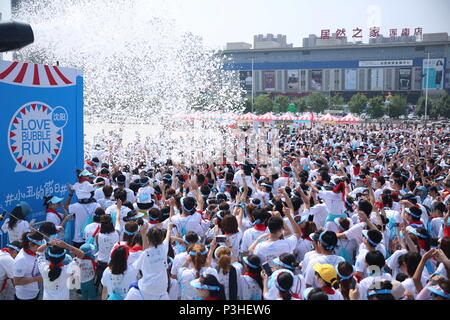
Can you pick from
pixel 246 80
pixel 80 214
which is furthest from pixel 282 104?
pixel 80 214

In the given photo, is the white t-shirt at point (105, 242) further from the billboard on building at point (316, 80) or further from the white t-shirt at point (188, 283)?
the billboard on building at point (316, 80)

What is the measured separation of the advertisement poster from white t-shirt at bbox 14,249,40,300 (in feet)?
7.62

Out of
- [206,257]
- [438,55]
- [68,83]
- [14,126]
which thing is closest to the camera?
[206,257]

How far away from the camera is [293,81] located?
244 ft

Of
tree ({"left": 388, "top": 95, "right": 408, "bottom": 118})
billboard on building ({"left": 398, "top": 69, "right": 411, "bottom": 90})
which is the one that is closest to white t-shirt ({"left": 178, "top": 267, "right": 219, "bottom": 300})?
tree ({"left": 388, "top": 95, "right": 408, "bottom": 118})

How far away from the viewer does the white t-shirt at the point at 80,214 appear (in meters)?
5.73

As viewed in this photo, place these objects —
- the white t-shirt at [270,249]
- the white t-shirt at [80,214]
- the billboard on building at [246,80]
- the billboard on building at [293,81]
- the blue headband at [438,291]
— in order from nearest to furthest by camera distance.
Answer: the blue headband at [438,291]
the white t-shirt at [270,249]
the white t-shirt at [80,214]
the billboard on building at [293,81]
the billboard on building at [246,80]

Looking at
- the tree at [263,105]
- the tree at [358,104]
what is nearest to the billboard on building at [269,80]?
the tree at [358,104]

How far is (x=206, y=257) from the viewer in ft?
11.9

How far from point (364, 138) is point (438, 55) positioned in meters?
54.2

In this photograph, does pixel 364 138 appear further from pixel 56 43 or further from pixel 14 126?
pixel 14 126

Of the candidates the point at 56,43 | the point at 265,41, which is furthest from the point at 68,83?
the point at 265,41

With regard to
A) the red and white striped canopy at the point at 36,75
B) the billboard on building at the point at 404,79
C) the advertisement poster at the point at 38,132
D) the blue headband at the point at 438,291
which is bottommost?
the blue headband at the point at 438,291

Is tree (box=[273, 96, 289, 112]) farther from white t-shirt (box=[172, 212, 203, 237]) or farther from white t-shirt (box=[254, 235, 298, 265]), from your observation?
white t-shirt (box=[254, 235, 298, 265])
